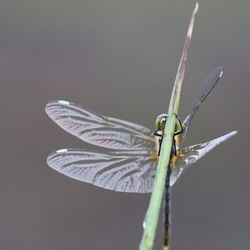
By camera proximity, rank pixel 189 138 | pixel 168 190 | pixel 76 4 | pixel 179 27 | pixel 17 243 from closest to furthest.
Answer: pixel 168 190 → pixel 17 243 → pixel 189 138 → pixel 179 27 → pixel 76 4

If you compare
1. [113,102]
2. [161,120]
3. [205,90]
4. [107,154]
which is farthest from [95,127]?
[113,102]

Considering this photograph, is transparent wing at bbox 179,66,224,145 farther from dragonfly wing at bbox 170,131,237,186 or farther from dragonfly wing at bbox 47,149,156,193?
dragonfly wing at bbox 47,149,156,193

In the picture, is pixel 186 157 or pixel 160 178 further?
pixel 186 157

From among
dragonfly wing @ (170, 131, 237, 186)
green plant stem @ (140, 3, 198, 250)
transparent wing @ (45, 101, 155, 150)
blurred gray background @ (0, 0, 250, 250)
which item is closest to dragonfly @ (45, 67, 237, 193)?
transparent wing @ (45, 101, 155, 150)

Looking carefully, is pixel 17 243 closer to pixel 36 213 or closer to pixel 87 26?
pixel 36 213

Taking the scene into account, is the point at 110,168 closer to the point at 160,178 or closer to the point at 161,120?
the point at 161,120

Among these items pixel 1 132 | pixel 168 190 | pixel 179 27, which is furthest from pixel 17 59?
pixel 168 190
